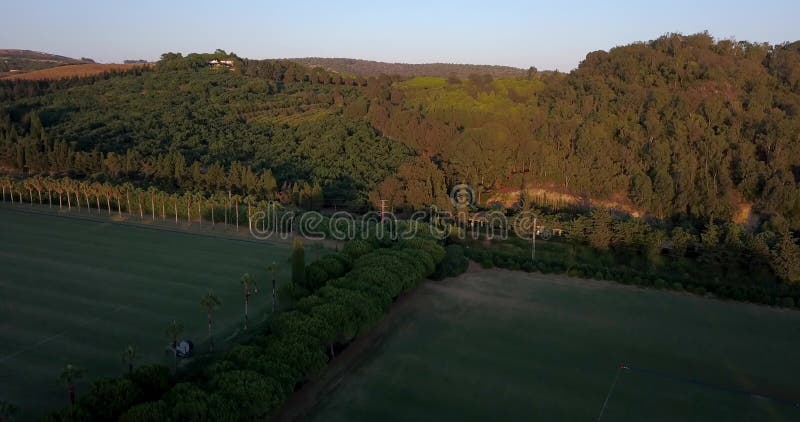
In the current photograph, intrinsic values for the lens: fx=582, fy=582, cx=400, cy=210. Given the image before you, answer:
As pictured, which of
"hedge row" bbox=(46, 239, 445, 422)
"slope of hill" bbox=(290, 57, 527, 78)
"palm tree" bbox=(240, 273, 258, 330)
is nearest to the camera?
"hedge row" bbox=(46, 239, 445, 422)

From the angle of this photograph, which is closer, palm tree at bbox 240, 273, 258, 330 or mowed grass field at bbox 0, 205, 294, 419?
mowed grass field at bbox 0, 205, 294, 419

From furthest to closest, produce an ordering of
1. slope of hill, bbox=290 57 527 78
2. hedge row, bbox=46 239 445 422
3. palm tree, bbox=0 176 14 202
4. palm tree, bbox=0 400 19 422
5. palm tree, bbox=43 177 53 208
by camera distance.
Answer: slope of hill, bbox=290 57 527 78, palm tree, bbox=0 176 14 202, palm tree, bbox=43 177 53 208, hedge row, bbox=46 239 445 422, palm tree, bbox=0 400 19 422

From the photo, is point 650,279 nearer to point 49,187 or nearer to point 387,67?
point 49,187

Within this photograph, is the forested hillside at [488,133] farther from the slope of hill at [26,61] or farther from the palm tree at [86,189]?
the slope of hill at [26,61]

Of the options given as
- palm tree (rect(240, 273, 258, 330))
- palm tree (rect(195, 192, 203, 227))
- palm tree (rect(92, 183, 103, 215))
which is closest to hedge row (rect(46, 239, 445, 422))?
palm tree (rect(240, 273, 258, 330))

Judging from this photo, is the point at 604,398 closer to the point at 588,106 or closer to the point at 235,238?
the point at 235,238

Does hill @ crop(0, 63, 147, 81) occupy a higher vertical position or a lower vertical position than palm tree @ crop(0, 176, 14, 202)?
higher

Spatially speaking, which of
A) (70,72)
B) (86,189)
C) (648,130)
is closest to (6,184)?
(86,189)

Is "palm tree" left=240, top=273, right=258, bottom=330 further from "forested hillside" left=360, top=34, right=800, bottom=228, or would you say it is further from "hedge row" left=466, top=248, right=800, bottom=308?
"forested hillside" left=360, top=34, right=800, bottom=228

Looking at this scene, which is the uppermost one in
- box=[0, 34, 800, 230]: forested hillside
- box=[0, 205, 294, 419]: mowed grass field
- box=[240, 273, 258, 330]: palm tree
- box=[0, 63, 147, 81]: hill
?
box=[0, 63, 147, 81]: hill
